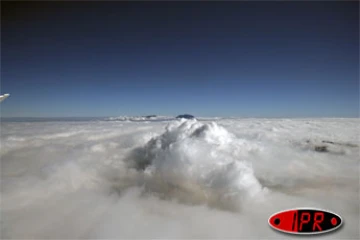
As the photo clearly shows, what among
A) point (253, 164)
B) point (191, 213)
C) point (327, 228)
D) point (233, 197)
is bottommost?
point (191, 213)

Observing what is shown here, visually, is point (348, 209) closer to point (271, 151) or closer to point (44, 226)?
point (271, 151)

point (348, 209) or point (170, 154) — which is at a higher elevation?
point (170, 154)

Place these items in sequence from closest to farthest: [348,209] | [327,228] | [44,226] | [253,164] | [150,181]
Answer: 1. [327,228]
2. [348,209]
3. [44,226]
4. [253,164]
5. [150,181]

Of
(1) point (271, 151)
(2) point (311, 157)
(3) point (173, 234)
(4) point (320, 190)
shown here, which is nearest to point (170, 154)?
(3) point (173, 234)

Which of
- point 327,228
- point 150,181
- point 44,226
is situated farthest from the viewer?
point 150,181

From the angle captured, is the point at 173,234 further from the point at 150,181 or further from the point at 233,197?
the point at 150,181

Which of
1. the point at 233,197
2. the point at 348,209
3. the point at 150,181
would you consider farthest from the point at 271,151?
the point at 150,181

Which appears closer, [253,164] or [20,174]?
[253,164]
